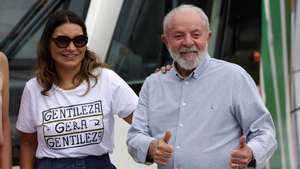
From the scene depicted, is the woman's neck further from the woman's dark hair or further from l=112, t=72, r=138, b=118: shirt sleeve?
l=112, t=72, r=138, b=118: shirt sleeve

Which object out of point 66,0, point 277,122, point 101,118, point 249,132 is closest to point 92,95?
point 101,118

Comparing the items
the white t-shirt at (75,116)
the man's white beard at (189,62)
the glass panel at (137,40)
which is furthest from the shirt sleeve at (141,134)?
the glass panel at (137,40)

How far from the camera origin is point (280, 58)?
514 cm

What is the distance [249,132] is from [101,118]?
0.69m

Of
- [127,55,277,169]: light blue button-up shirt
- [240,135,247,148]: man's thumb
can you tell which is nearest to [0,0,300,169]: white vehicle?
[127,55,277,169]: light blue button-up shirt

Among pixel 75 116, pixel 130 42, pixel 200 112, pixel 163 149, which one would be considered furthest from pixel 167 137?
pixel 130 42

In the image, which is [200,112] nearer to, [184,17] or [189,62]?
[189,62]

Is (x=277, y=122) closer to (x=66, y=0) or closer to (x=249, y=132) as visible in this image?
(x=66, y=0)

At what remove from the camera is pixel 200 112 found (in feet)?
9.89

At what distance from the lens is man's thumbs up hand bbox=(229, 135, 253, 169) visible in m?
2.87

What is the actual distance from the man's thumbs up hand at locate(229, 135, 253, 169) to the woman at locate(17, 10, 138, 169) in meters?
0.73

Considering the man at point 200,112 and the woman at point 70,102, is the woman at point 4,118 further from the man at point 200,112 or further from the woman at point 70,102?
the man at point 200,112

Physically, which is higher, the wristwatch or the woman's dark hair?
the woman's dark hair

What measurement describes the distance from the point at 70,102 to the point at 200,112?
2.10 ft
